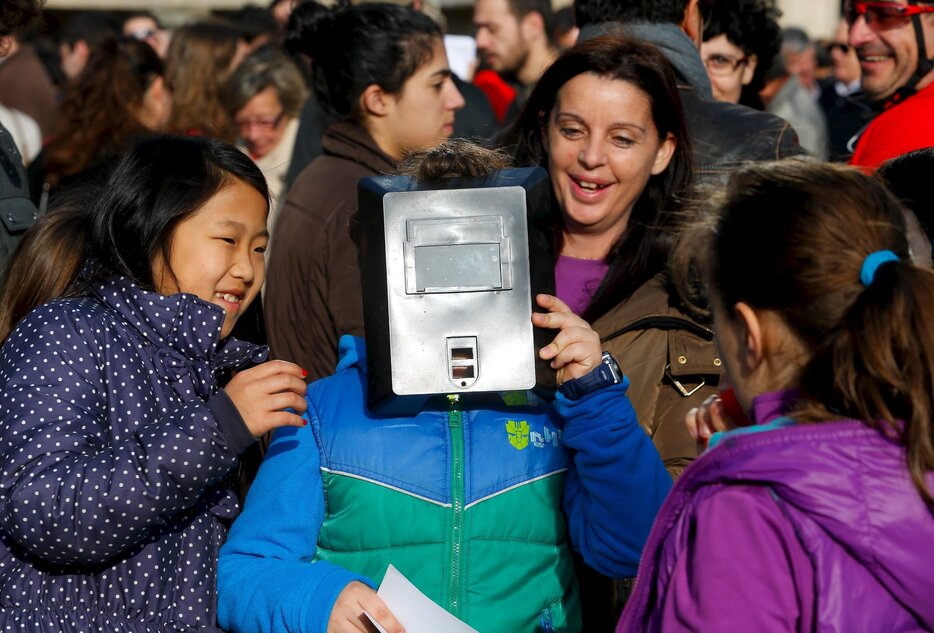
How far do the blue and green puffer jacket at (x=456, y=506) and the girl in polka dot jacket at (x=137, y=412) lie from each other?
121 millimetres

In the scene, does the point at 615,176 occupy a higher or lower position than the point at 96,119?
lower

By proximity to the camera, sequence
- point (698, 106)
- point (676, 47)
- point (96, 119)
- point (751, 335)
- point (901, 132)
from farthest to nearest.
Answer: point (96, 119), point (676, 47), point (698, 106), point (901, 132), point (751, 335)

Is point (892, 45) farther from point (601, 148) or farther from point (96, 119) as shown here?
point (96, 119)

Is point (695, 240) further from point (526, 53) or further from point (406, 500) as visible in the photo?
point (526, 53)

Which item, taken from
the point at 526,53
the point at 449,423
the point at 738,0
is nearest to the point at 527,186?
the point at 449,423

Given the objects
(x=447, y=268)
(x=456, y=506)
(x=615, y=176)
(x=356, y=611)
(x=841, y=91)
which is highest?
(x=841, y=91)

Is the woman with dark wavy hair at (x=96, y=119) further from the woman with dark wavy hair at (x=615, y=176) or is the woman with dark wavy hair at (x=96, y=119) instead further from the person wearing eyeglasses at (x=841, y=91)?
the person wearing eyeglasses at (x=841, y=91)

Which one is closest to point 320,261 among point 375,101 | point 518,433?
point 375,101

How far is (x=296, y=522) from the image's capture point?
2.10 m

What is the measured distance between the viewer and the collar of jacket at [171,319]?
7.06 ft

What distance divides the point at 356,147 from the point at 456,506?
6.39ft

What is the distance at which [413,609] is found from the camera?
1923 millimetres

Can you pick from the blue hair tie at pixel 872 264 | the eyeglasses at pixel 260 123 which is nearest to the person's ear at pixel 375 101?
the eyeglasses at pixel 260 123

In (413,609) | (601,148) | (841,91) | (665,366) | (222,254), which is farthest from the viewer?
(841,91)
